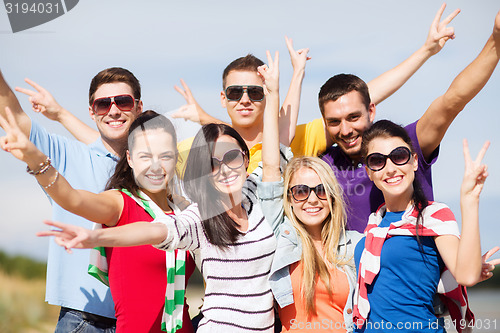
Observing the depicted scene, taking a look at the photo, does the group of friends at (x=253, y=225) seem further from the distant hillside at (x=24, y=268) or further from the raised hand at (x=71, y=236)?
the distant hillside at (x=24, y=268)

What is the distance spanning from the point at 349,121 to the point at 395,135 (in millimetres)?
864

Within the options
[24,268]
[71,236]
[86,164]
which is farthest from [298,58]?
[24,268]

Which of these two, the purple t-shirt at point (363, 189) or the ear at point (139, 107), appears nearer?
the purple t-shirt at point (363, 189)

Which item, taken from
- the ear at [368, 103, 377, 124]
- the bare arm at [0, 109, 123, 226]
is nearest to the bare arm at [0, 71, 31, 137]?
the bare arm at [0, 109, 123, 226]

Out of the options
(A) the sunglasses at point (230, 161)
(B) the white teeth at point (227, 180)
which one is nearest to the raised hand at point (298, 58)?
(A) the sunglasses at point (230, 161)

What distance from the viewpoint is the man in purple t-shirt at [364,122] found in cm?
402

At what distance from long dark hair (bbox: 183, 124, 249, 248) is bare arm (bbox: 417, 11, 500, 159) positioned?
1.65 meters

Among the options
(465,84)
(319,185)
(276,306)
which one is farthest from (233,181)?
(465,84)

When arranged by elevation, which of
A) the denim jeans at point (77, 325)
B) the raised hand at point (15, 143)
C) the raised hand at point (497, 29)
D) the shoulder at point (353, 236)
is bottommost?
the denim jeans at point (77, 325)

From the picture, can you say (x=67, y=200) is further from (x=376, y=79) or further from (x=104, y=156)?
(x=376, y=79)

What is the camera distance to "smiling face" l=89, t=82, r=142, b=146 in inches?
174

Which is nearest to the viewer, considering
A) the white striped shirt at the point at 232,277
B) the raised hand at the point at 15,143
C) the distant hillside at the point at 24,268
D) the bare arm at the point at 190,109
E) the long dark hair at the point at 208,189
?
the raised hand at the point at 15,143

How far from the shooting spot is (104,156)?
4.45m

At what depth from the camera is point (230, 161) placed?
378 cm
